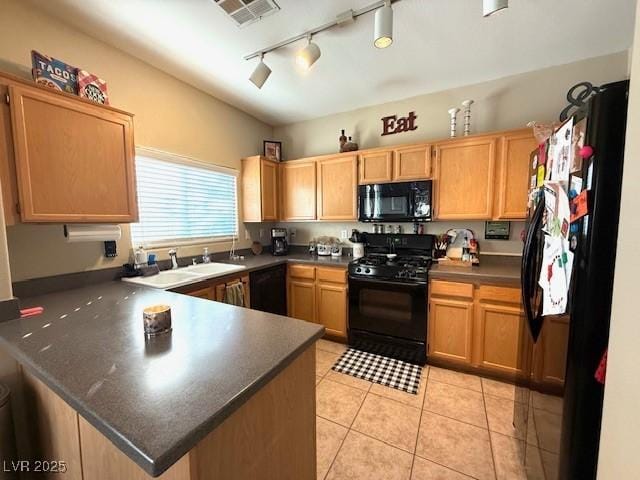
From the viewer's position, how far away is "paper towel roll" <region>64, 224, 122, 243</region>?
5.42ft

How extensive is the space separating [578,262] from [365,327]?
2.00 metres

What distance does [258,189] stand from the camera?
313 cm

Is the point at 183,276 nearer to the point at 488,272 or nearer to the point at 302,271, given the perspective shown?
the point at 302,271

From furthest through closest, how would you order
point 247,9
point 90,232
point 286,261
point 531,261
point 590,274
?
point 286,261 → point 90,232 → point 247,9 → point 531,261 → point 590,274

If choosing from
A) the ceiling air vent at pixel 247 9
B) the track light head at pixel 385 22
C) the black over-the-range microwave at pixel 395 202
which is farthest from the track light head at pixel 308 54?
the black over-the-range microwave at pixel 395 202

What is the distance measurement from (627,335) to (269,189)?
3.13m

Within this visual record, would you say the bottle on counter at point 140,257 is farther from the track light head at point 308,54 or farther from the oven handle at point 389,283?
the track light head at point 308,54

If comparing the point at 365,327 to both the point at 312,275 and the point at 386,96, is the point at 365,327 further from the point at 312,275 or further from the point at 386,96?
the point at 386,96

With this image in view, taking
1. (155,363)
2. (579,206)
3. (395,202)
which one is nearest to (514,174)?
(395,202)

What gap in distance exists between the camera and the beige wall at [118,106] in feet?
5.14

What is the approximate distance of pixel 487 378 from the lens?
221 centimetres

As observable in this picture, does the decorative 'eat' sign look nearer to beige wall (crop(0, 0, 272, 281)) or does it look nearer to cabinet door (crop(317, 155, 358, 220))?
cabinet door (crop(317, 155, 358, 220))

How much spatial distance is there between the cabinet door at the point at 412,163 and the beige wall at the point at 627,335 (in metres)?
2.05

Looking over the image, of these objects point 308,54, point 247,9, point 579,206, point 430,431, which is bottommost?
point 430,431
